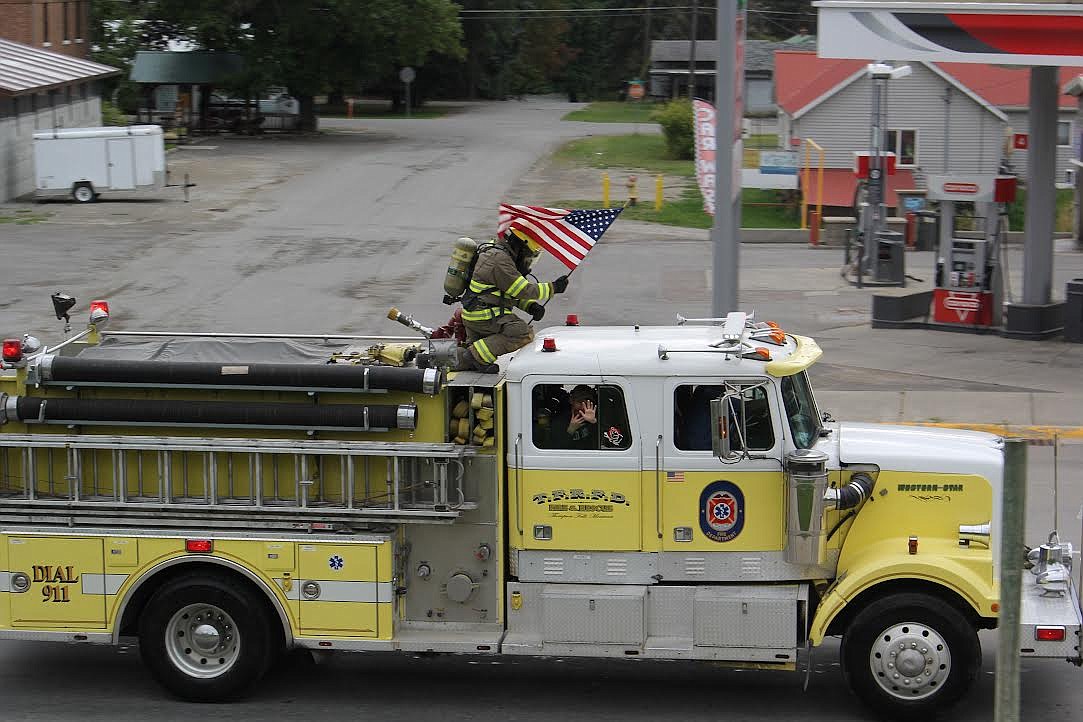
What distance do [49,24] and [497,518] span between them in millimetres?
45018

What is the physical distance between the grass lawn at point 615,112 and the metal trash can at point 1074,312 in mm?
52517

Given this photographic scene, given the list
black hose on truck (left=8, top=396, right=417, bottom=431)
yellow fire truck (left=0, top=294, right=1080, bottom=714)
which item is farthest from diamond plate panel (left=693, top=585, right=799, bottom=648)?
black hose on truck (left=8, top=396, right=417, bottom=431)

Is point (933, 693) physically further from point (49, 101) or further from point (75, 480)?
point (49, 101)

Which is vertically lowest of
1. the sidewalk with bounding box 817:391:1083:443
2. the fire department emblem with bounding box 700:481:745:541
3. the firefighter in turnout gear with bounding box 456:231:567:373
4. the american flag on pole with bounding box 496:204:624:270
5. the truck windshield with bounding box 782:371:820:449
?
the sidewalk with bounding box 817:391:1083:443

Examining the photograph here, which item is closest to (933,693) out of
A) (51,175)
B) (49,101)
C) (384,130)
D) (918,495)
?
(918,495)

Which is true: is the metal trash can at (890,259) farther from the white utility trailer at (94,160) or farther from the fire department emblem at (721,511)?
the white utility trailer at (94,160)

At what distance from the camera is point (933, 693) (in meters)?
8.45

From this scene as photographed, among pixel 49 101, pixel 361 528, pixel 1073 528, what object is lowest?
pixel 1073 528

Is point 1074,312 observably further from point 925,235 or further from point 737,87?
point 925,235

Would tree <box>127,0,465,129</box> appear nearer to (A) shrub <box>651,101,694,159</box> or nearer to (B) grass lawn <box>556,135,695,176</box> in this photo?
(B) grass lawn <box>556,135,695,176</box>

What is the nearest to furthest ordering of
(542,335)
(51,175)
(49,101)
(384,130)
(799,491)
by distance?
(799,491)
(542,335)
(51,175)
(49,101)
(384,130)

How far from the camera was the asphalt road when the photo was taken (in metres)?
9.11

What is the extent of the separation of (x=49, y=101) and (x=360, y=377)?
118 ft

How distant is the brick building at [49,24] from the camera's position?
46.3 metres
